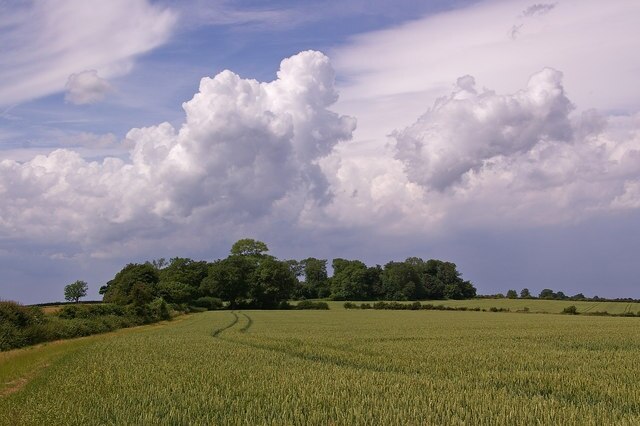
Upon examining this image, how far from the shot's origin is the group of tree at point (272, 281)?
4033 inches

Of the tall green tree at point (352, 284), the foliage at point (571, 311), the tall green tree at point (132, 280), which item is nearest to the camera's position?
the tall green tree at point (132, 280)

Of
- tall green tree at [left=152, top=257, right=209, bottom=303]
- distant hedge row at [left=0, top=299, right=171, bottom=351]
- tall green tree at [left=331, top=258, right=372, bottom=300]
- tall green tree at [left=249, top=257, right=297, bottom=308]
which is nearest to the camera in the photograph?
distant hedge row at [left=0, top=299, right=171, bottom=351]

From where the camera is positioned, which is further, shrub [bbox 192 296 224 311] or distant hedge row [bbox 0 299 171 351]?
shrub [bbox 192 296 224 311]

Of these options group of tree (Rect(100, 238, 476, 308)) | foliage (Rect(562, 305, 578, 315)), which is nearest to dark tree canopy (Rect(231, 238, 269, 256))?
group of tree (Rect(100, 238, 476, 308))

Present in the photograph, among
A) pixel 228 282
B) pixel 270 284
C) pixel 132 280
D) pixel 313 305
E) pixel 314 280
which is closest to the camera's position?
pixel 132 280

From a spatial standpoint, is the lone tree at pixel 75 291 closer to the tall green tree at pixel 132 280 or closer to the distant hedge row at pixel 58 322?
the tall green tree at pixel 132 280

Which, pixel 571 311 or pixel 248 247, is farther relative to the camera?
pixel 248 247

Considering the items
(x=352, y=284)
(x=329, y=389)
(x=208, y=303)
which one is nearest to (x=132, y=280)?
(x=208, y=303)

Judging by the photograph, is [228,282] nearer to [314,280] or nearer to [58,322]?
[314,280]

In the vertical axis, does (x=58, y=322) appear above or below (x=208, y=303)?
above

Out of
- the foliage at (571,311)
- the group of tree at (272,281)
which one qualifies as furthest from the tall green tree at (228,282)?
the foliage at (571,311)

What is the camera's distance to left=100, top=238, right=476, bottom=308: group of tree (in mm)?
102438

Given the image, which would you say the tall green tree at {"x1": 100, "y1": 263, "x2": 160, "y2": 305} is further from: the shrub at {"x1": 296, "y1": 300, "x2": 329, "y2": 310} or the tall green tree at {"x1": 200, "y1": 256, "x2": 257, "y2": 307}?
the shrub at {"x1": 296, "y1": 300, "x2": 329, "y2": 310}

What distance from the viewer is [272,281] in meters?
111
